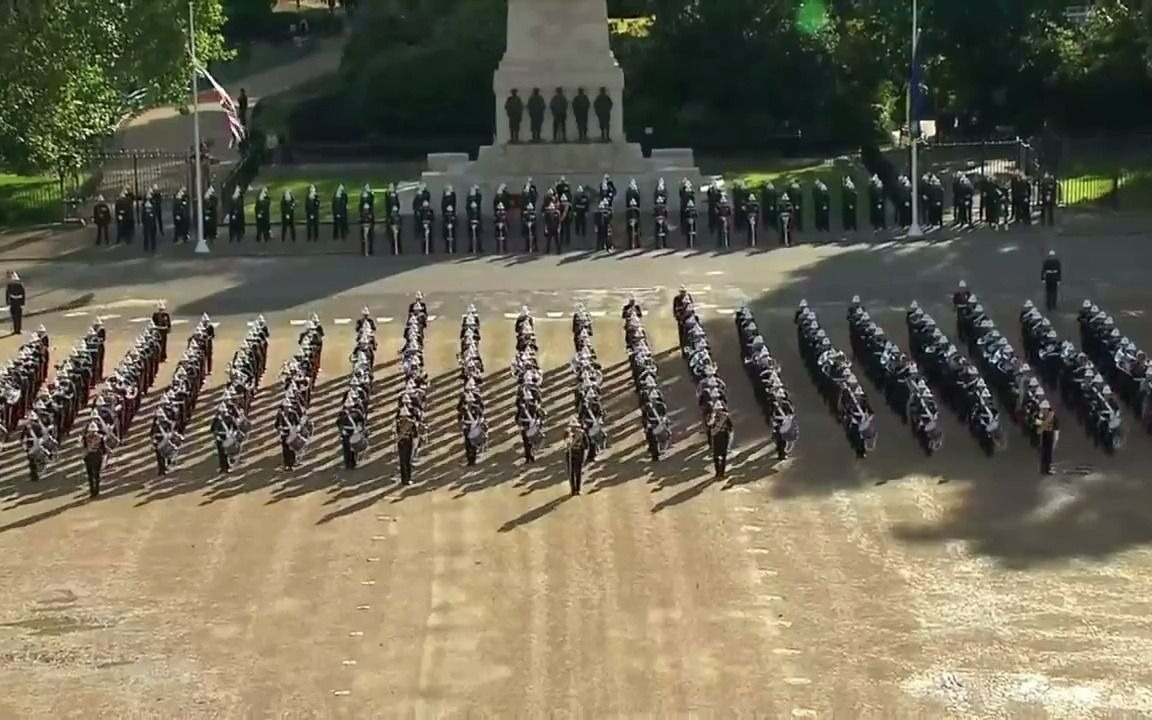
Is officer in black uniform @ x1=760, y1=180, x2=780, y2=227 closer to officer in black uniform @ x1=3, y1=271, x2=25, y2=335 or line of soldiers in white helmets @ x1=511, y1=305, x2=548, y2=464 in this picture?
officer in black uniform @ x1=3, y1=271, x2=25, y2=335

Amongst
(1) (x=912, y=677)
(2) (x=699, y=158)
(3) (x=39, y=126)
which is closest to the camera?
(1) (x=912, y=677)

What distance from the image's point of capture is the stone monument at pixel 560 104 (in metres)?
49.1

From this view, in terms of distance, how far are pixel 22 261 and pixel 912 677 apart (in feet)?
99.1

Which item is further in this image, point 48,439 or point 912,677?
point 48,439

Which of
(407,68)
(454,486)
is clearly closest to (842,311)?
(454,486)

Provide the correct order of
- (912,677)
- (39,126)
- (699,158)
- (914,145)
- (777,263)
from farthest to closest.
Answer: (699,158), (39,126), (914,145), (777,263), (912,677)

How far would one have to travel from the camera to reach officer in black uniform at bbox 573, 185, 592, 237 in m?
44.0

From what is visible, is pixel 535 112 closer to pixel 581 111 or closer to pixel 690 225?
pixel 581 111

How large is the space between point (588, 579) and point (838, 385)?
7.35m

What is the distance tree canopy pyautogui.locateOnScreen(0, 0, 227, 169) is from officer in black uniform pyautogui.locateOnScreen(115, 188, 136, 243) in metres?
3.36

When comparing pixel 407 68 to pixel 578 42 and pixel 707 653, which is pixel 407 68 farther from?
pixel 707 653

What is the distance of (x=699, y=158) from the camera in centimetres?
6016

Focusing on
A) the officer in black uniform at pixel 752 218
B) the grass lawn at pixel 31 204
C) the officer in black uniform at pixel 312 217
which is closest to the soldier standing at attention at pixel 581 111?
the officer in black uniform at pixel 752 218

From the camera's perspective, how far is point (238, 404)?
2542 cm
